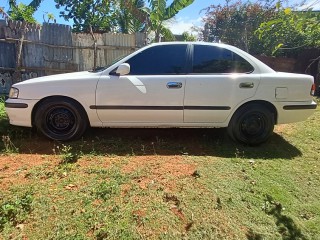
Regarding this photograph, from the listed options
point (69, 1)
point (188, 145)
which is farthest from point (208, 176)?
point (69, 1)

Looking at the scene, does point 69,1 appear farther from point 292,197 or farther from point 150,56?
point 292,197

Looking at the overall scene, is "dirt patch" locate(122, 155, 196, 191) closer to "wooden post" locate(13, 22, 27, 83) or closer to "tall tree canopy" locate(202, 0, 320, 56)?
"wooden post" locate(13, 22, 27, 83)

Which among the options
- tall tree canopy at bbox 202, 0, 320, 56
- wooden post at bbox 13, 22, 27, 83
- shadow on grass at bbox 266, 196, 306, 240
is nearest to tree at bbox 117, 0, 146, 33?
wooden post at bbox 13, 22, 27, 83

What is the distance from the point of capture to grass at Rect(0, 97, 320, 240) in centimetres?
288

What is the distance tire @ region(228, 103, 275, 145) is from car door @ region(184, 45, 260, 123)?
0.65 ft

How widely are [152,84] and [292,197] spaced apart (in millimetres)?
2593

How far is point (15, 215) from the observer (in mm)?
2912

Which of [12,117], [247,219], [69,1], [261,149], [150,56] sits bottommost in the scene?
[247,219]

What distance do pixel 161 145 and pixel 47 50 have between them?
574 cm

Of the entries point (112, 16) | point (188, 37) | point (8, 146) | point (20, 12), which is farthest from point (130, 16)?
point (8, 146)

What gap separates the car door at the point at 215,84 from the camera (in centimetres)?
485

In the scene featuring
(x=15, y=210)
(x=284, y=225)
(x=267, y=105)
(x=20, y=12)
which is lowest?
(x=284, y=225)

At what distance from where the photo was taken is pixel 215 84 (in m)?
4.84

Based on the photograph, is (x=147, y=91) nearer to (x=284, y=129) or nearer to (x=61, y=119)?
(x=61, y=119)
